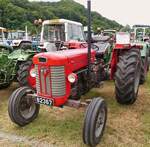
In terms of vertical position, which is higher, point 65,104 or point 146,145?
point 65,104

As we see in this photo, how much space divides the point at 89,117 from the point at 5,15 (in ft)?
151

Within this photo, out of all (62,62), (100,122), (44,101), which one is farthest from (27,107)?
(100,122)

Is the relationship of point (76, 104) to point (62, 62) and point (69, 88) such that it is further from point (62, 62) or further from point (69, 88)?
point (62, 62)

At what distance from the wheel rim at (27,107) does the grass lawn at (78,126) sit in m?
0.17

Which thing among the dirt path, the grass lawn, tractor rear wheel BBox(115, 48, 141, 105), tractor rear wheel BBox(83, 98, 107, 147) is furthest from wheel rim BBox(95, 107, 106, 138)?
tractor rear wheel BBox(115, 48, 141, 105)

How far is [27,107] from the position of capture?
4.66 metres

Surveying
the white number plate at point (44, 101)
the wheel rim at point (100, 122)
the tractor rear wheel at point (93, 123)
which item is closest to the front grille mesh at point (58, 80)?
the white number plate at point (44, 101)

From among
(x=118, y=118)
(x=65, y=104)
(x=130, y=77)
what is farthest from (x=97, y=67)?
(x=65, y=104)

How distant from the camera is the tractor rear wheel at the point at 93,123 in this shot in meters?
3.69

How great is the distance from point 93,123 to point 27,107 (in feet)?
4.68

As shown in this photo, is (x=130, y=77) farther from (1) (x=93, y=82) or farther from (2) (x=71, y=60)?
(2) (x=71, y=60)

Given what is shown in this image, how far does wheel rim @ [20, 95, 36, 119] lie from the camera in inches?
179

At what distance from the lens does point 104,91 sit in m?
6.69

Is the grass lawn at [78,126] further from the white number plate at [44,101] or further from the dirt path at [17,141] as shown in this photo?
the white number plate at [44,101]
